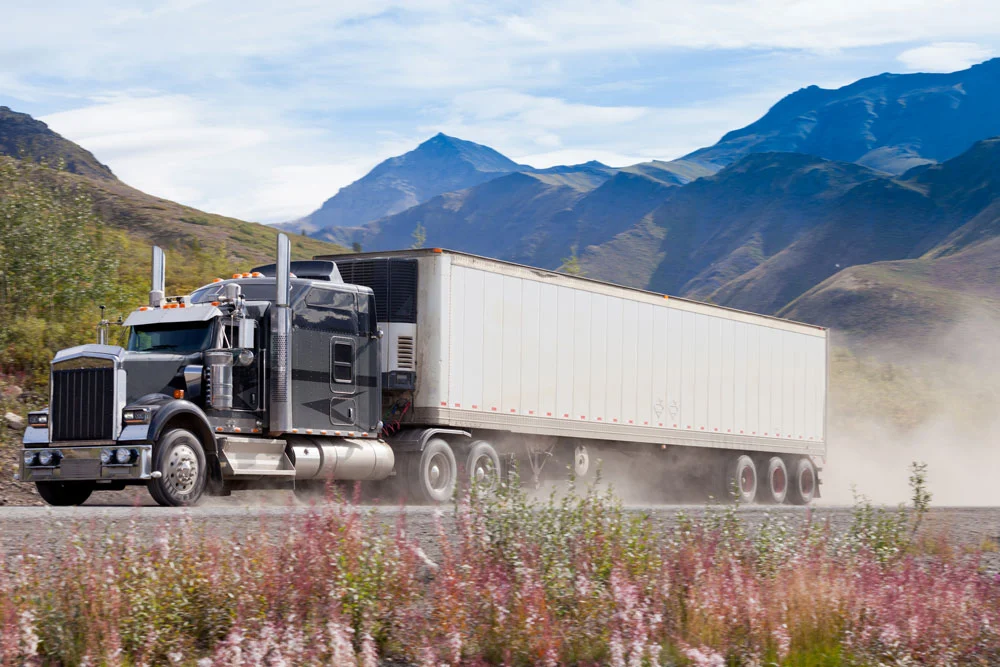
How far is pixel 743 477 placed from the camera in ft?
87.0

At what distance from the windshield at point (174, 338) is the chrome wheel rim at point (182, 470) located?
1.61 metres

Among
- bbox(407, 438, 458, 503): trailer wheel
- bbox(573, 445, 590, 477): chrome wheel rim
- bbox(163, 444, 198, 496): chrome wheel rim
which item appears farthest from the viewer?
bbox(573, 445, 590, 477): chrome wheel rim

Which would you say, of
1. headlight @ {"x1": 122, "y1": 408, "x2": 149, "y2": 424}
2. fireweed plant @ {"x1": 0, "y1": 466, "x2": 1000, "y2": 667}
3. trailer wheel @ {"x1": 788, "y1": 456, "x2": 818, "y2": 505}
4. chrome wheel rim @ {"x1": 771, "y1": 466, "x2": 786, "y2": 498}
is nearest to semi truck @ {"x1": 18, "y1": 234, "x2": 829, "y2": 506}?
headlight @ {"x1": 122, "y1": 408, "x2": 149, "y2": 424}

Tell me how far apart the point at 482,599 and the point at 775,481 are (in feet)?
66.8

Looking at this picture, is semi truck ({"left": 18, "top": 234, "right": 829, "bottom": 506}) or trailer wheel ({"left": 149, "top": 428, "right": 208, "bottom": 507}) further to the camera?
semi truck ({"left": 18, "top": 234, "right": 829, "bottom": 506})

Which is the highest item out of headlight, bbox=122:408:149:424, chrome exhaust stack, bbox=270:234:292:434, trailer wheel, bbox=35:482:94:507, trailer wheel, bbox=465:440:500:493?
chrome exhaust stack, bbox=270:234:292:434

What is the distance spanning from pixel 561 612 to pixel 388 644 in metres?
1.32

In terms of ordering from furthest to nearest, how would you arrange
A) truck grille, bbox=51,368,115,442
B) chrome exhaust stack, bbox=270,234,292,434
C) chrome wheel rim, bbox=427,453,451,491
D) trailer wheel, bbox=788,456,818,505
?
trailer wheel, bbox=788,456,818,505, chrome wheel rim, bbox=427,453,451,491, chrome exhaust stack, bbox=270,234,292,434, truck grille, bbox=51,368,115,442

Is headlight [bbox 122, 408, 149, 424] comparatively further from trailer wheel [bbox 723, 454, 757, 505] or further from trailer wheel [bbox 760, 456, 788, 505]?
trailer wheel [bbox 760, 456, 788, 505]

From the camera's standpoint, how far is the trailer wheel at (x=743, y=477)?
85.7ft

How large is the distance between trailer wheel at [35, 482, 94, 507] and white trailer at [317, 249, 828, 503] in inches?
188

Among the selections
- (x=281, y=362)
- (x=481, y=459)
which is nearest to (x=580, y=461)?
(x=481, y=459)

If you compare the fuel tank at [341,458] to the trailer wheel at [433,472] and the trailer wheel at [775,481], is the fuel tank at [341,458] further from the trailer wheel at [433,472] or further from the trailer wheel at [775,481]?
the trailer wheel at [775,481]

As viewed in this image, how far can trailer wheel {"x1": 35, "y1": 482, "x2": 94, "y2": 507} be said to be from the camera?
15.4 metres
